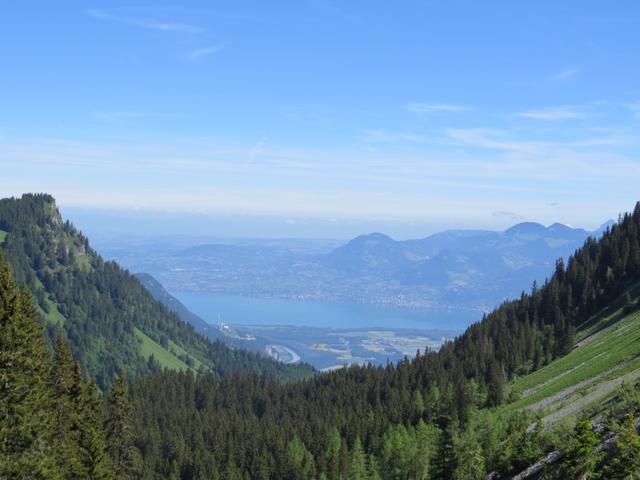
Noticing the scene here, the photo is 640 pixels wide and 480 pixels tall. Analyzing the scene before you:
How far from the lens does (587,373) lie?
7694 cm

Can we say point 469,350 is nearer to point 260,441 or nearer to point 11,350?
point 260,441

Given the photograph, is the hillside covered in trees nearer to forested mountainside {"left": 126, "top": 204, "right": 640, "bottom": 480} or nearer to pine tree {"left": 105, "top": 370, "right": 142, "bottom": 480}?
pine tree {"left": 105, "top": 370, "right": 142, "bottom": 480}

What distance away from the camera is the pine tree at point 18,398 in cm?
3297

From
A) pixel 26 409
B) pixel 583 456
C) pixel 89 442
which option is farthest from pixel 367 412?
pixel 583 456

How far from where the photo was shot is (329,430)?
4070 inches

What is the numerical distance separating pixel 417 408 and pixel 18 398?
81.0 m

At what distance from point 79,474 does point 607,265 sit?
12961cm

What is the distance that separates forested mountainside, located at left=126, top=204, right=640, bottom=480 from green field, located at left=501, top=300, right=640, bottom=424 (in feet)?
4.99

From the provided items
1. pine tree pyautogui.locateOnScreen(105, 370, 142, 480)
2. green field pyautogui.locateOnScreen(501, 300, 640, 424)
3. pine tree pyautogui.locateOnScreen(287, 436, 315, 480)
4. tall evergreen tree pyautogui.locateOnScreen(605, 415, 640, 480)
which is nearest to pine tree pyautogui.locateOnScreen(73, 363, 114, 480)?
pine tree pyautogui.locateOnScreen(105, 370, 142, 480)

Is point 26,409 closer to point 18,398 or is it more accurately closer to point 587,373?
point 18,398

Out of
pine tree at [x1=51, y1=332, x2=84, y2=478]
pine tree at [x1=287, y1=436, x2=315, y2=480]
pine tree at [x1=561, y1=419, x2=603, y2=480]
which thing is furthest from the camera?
pine tree at [x1=287, y1=436, x2=315, y2=480]

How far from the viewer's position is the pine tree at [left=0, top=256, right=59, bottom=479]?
33.0m

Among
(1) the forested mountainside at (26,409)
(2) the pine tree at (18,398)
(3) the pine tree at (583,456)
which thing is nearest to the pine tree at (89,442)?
(1) the forested mountainside at (26,409)

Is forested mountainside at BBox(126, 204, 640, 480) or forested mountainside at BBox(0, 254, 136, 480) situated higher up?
forested mountainside at BBox(0, 254, 136, 480)
